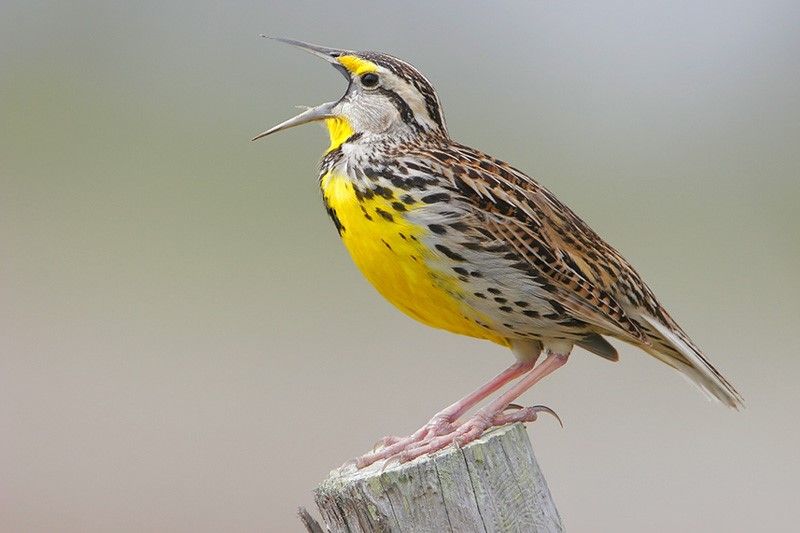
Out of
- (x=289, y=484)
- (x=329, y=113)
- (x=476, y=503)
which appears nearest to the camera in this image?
(x=476, y=503)

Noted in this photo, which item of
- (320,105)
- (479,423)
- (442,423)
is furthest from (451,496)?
(320,105)

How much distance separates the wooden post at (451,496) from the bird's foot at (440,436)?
13cm

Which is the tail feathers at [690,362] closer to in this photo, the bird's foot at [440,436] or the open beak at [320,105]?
the bird's foot at [440,436]

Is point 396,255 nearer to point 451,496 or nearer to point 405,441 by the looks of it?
point 405,441

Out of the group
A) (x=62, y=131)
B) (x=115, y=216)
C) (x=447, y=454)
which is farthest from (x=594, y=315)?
(x=62, y=131)

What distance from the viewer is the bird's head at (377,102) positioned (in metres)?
3.85

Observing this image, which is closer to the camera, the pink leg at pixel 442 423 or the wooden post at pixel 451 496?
the wooden post at pixel 451 496

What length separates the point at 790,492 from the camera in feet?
26.8

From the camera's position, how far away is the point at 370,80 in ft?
12.7

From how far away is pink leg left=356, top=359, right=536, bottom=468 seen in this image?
10.7ft

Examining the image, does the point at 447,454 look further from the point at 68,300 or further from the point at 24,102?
the point at 24,102

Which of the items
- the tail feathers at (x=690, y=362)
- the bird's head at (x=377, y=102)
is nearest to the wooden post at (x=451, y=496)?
the tail feathers at (x=690, y=362)

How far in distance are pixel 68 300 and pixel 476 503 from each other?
8.81 metres

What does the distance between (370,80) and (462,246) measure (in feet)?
1.99
